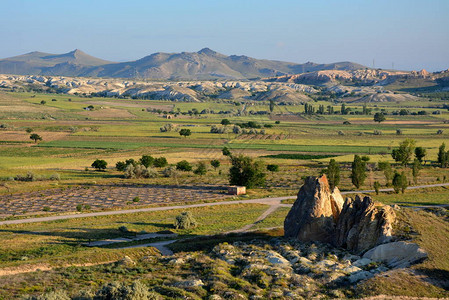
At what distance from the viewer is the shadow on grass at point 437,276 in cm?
3172

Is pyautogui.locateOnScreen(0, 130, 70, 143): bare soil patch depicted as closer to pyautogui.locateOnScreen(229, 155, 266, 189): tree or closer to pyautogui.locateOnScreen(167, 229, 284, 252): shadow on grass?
pyautogui.locateOnScreen(229, 155, 266, 189): tree

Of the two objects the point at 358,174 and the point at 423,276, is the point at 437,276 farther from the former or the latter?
the point at 358,174

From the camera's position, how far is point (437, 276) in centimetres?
3228

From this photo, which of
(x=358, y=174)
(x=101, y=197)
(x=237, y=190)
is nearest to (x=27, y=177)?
A: (x=101, y=197)

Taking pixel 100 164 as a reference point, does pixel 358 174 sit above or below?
above

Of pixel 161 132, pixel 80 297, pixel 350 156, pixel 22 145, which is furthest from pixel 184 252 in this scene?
pixel 161 132

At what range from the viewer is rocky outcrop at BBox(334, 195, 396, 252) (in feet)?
123

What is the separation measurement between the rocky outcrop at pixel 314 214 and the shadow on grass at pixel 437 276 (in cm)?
926

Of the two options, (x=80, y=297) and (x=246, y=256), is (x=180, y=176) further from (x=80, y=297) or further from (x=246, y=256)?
(x=80, y=297)

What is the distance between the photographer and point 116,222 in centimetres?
5441

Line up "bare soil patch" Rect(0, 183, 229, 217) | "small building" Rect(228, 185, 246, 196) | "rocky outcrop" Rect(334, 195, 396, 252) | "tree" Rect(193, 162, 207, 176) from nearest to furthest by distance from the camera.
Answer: "rocky outcrop" Rect(334, 195, 396, 252)
"bare soil patch" Rect(0, 183, 229, 217)
"small building" Rect(228, 185, 246, 196)
"tree" Rect(193, 162, 207, 176)

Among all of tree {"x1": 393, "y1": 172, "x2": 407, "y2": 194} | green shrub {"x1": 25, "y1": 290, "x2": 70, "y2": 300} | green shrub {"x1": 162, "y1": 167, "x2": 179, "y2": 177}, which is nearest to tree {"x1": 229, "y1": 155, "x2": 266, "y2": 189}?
green shrub {"x1": 162, "y1": 167, "x2": 179, "y2": 177}

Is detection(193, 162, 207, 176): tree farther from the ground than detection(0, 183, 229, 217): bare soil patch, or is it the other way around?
detection(193, 162, 207, 176): tree

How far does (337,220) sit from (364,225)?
4.30m
